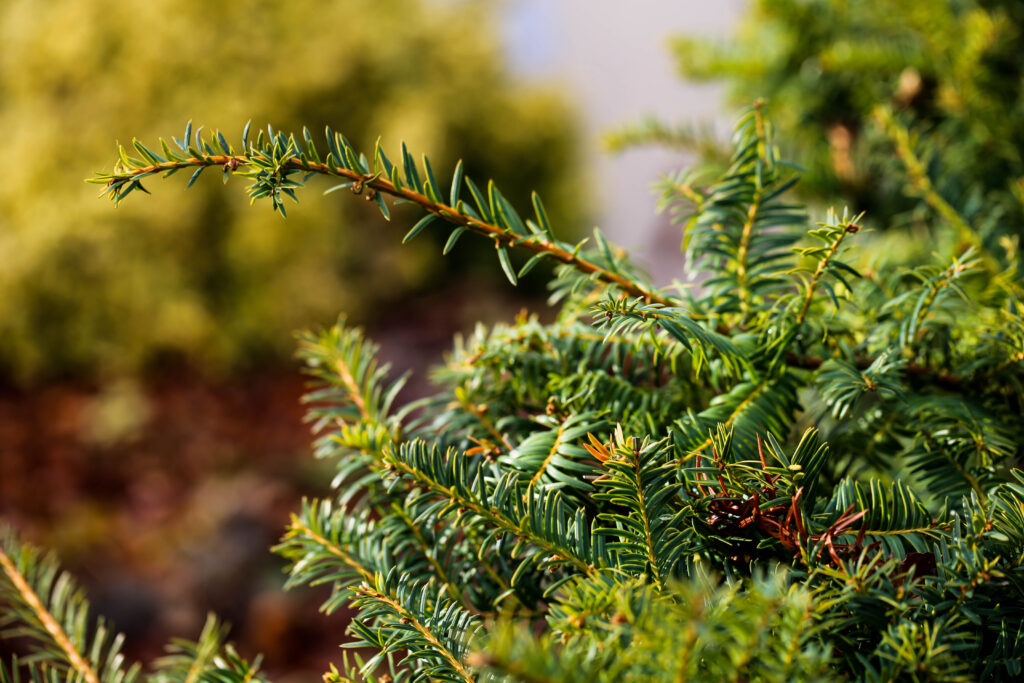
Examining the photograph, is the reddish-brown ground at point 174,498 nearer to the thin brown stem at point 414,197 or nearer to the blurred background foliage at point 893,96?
the blurred background foliage at point 893,96

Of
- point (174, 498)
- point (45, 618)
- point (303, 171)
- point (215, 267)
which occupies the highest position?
point (215, 267)

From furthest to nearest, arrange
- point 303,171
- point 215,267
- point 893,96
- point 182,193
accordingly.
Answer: point 215,267 → point 182,193 → point 893,96 → point 303,171

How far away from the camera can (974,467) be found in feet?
1.07

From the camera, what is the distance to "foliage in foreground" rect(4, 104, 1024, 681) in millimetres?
231

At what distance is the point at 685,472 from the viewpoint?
0.28 m

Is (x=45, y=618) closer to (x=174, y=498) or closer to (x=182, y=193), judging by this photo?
(x=174, y=498)

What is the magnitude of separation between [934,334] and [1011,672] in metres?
0.17

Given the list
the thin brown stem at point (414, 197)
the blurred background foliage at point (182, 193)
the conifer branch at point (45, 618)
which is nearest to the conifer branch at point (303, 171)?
the thin brown stem at point (414, 197)

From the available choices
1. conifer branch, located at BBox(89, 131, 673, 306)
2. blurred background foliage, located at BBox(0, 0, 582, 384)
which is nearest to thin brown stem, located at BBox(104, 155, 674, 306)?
conifer branch, located at BBox(89, 131, 673, 306)

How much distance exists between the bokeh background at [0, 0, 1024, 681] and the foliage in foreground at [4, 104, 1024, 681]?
149 cm

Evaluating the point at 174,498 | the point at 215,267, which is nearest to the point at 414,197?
the point at 174,498

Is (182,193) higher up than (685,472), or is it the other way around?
(182,193)

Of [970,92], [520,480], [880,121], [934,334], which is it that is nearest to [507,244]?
[520,480]

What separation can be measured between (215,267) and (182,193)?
0.98ft
